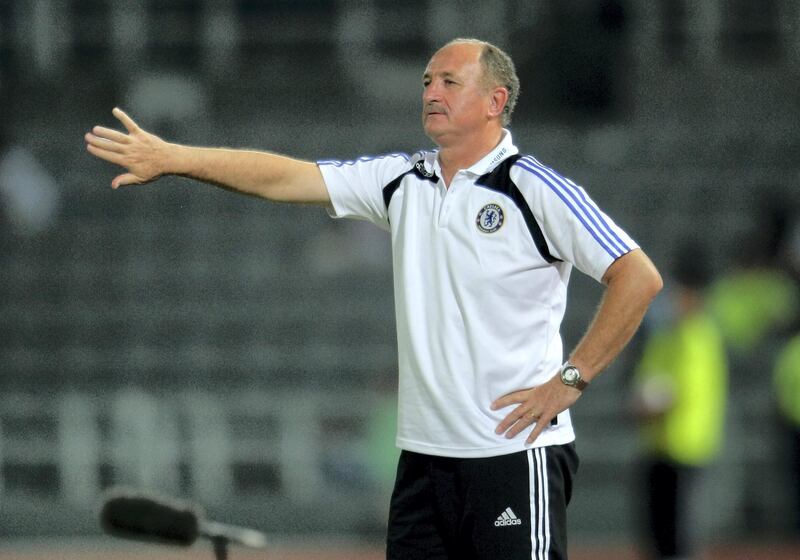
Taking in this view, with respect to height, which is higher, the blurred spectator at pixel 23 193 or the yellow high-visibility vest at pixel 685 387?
the blurred spectator at pixel 23 193

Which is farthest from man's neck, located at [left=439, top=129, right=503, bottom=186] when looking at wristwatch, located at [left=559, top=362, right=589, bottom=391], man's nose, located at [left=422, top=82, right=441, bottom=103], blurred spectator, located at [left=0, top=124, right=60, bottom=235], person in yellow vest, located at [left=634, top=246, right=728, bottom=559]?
blurred spectator, located at [left=0, top=124, right=60, bottom=235]

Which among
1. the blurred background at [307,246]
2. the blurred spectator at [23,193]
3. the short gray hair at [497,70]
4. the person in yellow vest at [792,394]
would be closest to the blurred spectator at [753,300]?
the blurred background at [307,246]

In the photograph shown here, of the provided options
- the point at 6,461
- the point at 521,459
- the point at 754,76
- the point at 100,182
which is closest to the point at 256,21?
the point at 100,182

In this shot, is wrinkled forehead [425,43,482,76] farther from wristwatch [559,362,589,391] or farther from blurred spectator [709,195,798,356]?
blurred spectator [709,195,798,356]

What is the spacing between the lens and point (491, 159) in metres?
4.95

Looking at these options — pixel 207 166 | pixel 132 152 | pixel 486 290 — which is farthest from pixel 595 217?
pixel 132 152

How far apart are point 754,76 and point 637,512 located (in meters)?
6.12

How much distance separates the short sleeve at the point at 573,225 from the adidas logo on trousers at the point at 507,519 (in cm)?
72

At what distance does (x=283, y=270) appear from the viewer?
16000mm

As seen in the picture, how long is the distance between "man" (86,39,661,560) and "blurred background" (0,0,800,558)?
635 centimetres

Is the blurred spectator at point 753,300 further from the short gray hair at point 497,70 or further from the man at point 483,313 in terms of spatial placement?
the man at point 483,313

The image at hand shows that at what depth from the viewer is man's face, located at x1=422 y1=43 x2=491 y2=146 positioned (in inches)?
194

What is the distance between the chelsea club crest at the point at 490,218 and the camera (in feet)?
15.8

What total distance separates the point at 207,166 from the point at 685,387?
18.6 feet
